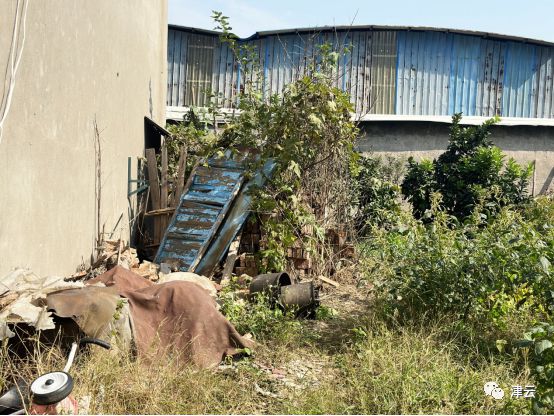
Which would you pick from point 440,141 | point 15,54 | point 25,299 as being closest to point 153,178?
point 15,54

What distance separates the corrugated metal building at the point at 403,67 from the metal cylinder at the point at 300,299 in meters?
10.7

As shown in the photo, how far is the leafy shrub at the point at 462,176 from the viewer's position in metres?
12.0

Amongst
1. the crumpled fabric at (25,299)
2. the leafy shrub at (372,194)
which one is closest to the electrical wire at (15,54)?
the crumpled fabric at (25,299)

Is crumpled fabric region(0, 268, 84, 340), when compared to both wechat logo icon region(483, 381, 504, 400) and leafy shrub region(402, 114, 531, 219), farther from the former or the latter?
leafy shrub region(402, 114, 531, 219)

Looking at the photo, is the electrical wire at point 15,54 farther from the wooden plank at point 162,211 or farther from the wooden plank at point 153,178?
the wooden plank at point 153,178

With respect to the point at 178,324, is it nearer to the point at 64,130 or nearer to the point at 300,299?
the point at 300,299

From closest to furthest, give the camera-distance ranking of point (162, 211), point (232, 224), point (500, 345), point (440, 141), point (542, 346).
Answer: point (542, 346)
point (500, 345)
point (232, 224)
point (162, 211)
point (440, 141)

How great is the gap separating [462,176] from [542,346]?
9232 mm

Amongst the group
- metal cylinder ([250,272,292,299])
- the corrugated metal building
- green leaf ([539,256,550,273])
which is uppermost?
the corrugated metal building

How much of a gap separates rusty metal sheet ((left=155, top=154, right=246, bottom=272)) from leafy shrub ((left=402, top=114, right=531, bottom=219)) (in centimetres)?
446

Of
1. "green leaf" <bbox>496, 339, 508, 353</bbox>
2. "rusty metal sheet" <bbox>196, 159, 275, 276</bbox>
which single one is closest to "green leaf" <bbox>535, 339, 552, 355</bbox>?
"green leaf" <bbox>496, 339, 508, 353</bbox>

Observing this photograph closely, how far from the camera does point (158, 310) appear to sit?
195 inches

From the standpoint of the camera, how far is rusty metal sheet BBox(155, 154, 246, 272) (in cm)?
809

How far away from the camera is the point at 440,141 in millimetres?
14453
